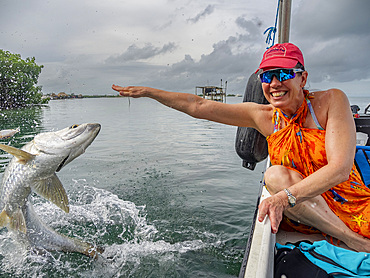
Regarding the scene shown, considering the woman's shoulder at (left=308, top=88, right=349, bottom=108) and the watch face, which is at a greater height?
the woman's shoulder at (left=308, top=88, right=349, bottom=108)

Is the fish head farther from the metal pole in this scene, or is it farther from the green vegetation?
the green vegetation

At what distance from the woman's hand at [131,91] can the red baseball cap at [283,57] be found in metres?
1.21

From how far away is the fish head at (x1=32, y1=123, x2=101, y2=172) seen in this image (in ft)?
10.4

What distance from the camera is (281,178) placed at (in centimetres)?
273

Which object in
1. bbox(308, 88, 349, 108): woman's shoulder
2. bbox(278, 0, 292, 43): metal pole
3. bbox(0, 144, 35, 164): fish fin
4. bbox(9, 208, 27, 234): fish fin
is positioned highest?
bbox(278, 0, 292, 43): metal pole

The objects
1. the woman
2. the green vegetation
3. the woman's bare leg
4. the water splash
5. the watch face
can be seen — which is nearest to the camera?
the watch face

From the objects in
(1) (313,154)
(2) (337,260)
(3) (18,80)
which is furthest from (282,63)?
(3) (18,80)

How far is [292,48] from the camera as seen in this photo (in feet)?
9.04

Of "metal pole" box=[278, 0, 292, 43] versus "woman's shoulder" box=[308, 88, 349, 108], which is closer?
"woman's shoulder" box=[308, 88, 349, 108]

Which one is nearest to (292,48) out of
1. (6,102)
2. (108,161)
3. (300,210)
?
(300,210)

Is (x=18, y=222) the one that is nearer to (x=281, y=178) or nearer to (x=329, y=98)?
(x=281, y=178)

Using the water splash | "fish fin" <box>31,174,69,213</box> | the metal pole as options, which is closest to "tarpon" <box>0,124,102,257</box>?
"fish fin" <box>31,174,69,213</box>

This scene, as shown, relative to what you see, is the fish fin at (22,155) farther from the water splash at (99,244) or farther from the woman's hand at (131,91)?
the woman's hand at (131,91)

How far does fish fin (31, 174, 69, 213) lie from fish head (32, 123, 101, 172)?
22 centimetres
